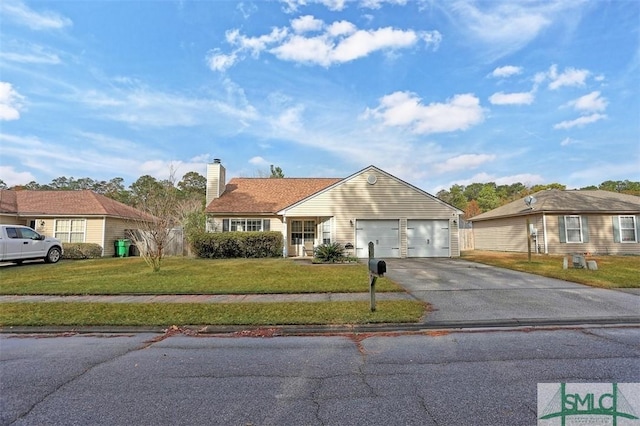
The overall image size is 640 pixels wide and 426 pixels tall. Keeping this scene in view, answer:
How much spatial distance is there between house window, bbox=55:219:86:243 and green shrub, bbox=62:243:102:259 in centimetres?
147

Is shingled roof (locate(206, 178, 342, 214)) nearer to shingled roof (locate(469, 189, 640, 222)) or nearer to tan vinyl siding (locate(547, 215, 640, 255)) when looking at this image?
shingled roof (locate(469, 189, 640, 222))

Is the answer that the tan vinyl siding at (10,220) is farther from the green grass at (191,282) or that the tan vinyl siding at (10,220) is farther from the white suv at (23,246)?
the green grass at (191,282)

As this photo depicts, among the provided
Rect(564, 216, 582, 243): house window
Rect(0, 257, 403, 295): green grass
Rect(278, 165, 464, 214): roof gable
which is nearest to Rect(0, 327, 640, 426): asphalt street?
Rect(0, 257, 403, 295): green grass

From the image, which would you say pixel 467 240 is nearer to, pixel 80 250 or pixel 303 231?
pixel 303 231

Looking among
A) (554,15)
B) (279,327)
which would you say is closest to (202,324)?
(279,327)

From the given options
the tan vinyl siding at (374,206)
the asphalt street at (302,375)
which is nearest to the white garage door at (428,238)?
the tan vinyl siding at (374,206)

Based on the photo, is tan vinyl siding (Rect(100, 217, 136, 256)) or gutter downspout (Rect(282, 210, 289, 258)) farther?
tan vinyl siding (Rect(100, 217, 136, 256))

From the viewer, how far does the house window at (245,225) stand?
20672mm

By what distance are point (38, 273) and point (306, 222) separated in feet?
41.8

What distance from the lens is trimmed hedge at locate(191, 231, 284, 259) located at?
18.5 metres

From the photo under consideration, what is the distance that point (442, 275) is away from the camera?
1109cm

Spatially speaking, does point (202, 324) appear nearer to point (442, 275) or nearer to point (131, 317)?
point (131, 317)

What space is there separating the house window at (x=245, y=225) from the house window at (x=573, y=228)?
18905mm
